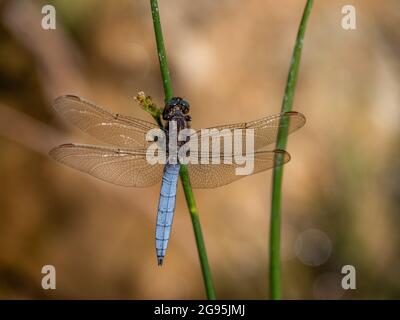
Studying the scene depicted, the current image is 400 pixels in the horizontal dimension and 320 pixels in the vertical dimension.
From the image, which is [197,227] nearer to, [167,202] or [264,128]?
[167,202]

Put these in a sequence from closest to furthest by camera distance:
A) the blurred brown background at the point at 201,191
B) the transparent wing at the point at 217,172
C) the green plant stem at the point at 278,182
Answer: the green plant stem at the point at 278,182 < the transparent wing at the point at 217,172 < the blurred brown background at the point at 201,191

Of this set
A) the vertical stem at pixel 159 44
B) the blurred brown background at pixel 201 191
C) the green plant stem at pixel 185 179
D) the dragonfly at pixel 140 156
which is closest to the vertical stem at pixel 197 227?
the green plant stem at pixel 185 179

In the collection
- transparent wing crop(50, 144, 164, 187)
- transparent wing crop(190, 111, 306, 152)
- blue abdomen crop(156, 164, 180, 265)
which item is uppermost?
transparent wing crop(190, 111, 306, 152)

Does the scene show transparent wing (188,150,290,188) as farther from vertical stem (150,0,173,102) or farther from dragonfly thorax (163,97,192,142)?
vertical stem (150,0,173,102)

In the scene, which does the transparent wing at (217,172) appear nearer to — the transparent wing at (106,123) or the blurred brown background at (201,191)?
the transparent wing at (106,123)

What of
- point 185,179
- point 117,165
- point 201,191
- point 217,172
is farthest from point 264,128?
point 201,191

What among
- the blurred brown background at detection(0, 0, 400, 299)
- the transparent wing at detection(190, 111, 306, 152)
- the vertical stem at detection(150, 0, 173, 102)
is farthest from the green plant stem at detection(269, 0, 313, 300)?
the blurred brown background at detection(0, 0, 400, 299)

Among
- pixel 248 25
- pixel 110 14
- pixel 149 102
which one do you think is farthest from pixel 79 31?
pixel 149 102
